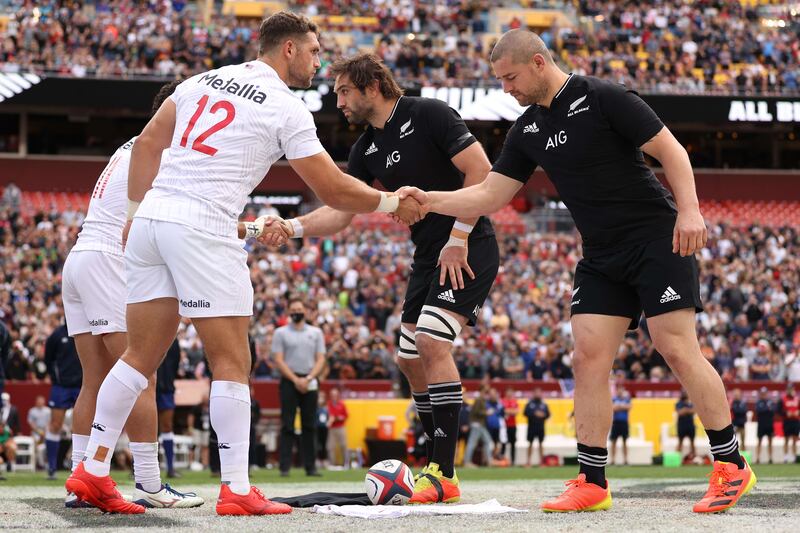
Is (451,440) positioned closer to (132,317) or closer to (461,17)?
(132,317)

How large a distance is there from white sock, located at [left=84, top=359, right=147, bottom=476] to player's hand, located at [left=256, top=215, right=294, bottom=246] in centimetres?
126

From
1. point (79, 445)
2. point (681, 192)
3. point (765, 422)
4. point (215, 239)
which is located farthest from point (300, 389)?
point (765, 422)

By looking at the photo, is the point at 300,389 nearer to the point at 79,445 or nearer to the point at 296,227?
the point at 79,445

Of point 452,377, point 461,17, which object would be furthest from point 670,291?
point 461,17

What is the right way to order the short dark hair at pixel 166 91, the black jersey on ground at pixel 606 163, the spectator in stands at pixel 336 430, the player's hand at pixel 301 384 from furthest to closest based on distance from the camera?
the spectator in stands at pixel 336 430, the player's hand at pixel 301 384, the short dark hair at pixel 166 91, the black jersey on ground at pixel 606 163

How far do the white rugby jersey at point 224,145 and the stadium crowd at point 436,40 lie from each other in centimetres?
2700

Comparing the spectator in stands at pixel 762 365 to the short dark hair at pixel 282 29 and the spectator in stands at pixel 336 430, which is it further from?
the short dark hair at pixel 282 29

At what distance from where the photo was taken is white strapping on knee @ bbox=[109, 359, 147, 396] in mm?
5770

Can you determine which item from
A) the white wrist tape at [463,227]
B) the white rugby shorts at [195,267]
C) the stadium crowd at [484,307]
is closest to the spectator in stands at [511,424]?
the stadium crowd at [484,307]

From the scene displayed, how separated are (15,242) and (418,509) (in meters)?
23.8

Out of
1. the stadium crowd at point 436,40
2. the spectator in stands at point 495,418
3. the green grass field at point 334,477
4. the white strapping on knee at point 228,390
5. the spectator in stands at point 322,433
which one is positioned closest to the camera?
the white strapping on knee at point 228,390

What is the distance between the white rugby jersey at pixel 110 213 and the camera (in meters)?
7.08

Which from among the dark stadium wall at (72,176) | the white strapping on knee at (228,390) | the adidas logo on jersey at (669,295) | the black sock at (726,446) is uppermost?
the dark stadium wall at (72,176)

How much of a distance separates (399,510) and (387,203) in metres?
1.73
